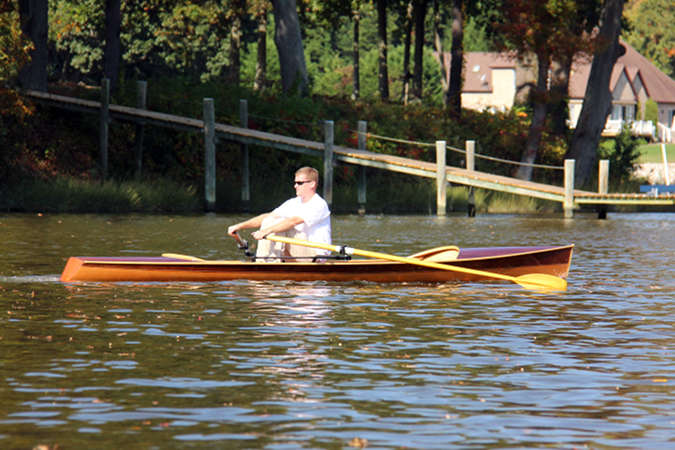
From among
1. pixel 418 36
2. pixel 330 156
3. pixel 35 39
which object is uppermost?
pixel 418 36

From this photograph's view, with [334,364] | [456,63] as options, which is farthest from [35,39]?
[334,364]

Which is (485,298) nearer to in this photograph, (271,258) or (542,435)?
(271,258)

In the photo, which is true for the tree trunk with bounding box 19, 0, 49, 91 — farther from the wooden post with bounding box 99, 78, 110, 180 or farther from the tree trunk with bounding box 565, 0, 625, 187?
the tree trunk with bounding box 565, 0, 625, 187

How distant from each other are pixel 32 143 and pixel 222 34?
2475cm

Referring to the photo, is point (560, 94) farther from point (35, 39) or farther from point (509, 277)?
point (509, 277)

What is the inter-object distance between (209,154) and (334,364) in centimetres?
2363

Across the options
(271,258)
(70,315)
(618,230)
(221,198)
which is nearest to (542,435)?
(70,315)

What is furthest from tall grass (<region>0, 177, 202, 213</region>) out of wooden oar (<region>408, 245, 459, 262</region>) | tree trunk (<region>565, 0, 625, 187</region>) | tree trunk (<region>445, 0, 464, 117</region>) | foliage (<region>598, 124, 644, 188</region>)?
wooden oar (<region>408, 245, 459, 262</region>)

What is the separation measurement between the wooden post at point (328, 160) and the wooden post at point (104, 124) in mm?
5590

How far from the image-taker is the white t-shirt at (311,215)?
15.4m

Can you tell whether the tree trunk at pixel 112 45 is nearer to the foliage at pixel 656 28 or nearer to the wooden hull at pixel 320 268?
the wooden hull at pixel 320 268

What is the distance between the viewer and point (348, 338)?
11.3 meters

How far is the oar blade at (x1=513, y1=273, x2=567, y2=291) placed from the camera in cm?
1558

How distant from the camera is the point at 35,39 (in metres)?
34.5
